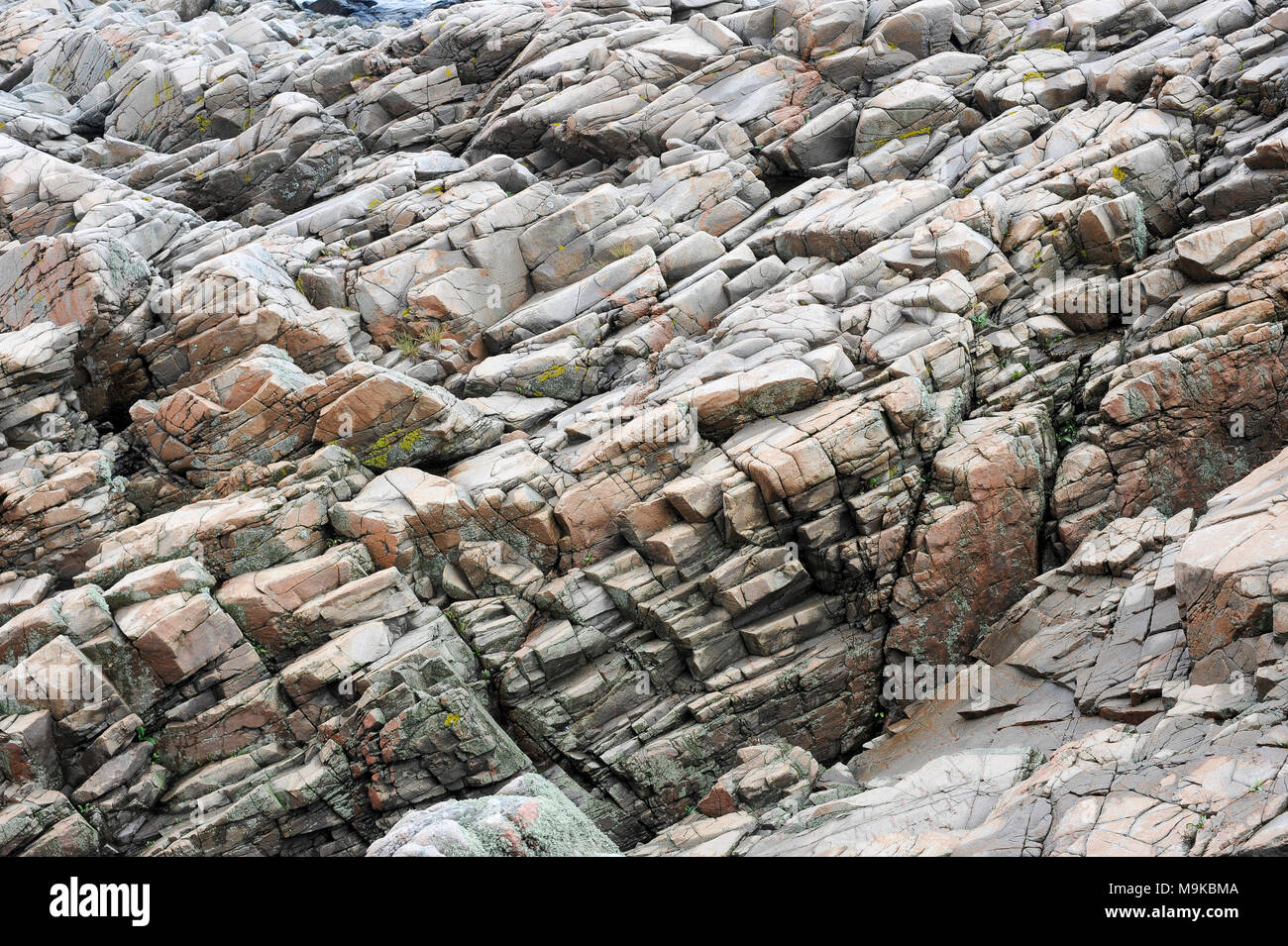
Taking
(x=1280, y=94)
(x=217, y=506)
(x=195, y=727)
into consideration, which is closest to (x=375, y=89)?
(x=217, y=506)

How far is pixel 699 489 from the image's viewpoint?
24.0 m

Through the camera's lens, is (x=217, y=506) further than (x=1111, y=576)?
Yes

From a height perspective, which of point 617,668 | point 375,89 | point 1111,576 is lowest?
point 617,668

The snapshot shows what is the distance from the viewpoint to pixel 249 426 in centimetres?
2675

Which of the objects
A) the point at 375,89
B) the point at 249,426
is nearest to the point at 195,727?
the point at 249,426

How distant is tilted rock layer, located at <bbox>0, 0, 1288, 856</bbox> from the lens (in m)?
18.7

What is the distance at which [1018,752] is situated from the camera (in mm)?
18500

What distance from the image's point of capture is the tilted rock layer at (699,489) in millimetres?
18688

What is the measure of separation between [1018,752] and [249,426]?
21.8 m
